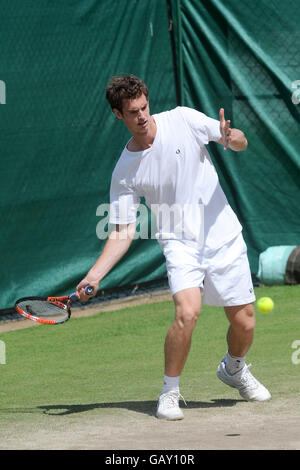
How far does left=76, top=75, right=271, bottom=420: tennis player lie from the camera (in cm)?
475

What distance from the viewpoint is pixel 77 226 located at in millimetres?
8156

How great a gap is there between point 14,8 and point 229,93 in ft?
7.04

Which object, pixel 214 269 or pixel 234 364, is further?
pixel 234 364

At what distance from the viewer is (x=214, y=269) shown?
488cm

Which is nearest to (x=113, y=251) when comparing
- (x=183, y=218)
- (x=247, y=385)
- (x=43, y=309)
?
(x=183, y=218)

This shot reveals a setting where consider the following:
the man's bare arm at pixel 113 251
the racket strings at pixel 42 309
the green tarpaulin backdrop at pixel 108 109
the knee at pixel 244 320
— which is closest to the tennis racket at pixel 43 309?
the racket strings at pixel 42 309

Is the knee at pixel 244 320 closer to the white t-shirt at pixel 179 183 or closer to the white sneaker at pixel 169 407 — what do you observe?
the white t-shirt at pixel 179 183

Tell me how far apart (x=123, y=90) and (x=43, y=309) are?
50.4 inches

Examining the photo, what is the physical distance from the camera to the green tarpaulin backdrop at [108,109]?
774cm

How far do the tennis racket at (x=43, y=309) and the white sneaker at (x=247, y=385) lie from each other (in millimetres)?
897

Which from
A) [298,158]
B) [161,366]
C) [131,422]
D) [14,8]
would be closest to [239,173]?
[298,158]

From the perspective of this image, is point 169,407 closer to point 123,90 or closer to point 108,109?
point 123,90

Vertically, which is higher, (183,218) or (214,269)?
(183,218)

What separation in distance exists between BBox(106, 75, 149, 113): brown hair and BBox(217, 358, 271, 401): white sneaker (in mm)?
1448
